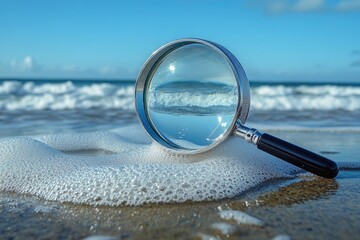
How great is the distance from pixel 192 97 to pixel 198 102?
47 millimetres

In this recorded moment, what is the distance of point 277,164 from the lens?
91.6 inches

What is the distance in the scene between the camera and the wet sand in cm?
141

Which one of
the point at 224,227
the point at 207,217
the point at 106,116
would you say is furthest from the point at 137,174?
the point at 106,116

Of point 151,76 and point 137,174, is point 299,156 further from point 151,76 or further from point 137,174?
point 151,76

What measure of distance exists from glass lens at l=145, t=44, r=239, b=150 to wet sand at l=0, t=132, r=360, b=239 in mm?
392

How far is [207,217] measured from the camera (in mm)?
1571

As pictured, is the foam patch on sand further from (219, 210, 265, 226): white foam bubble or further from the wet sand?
(219, 210, 265, 226): white foam bubble

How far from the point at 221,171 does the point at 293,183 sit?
0.36 metres

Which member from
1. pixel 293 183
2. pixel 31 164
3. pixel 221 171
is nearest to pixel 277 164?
pixel 293 183

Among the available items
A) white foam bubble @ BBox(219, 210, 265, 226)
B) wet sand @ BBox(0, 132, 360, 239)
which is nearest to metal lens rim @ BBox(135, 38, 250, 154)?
wet sand @ BBox(0, 132, 360, 239)

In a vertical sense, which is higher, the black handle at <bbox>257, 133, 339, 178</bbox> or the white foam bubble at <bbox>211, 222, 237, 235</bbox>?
the black handle at <bbox>257, 133, 339, 178</bbox>

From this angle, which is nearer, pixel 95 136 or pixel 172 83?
pixel 172 83

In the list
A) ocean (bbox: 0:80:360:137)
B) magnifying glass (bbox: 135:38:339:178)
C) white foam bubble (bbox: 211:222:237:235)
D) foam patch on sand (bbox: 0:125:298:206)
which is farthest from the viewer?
ocean (bbox: 0:80:360:137)

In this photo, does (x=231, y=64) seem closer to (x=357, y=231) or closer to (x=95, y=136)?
(x=357, y=231)
